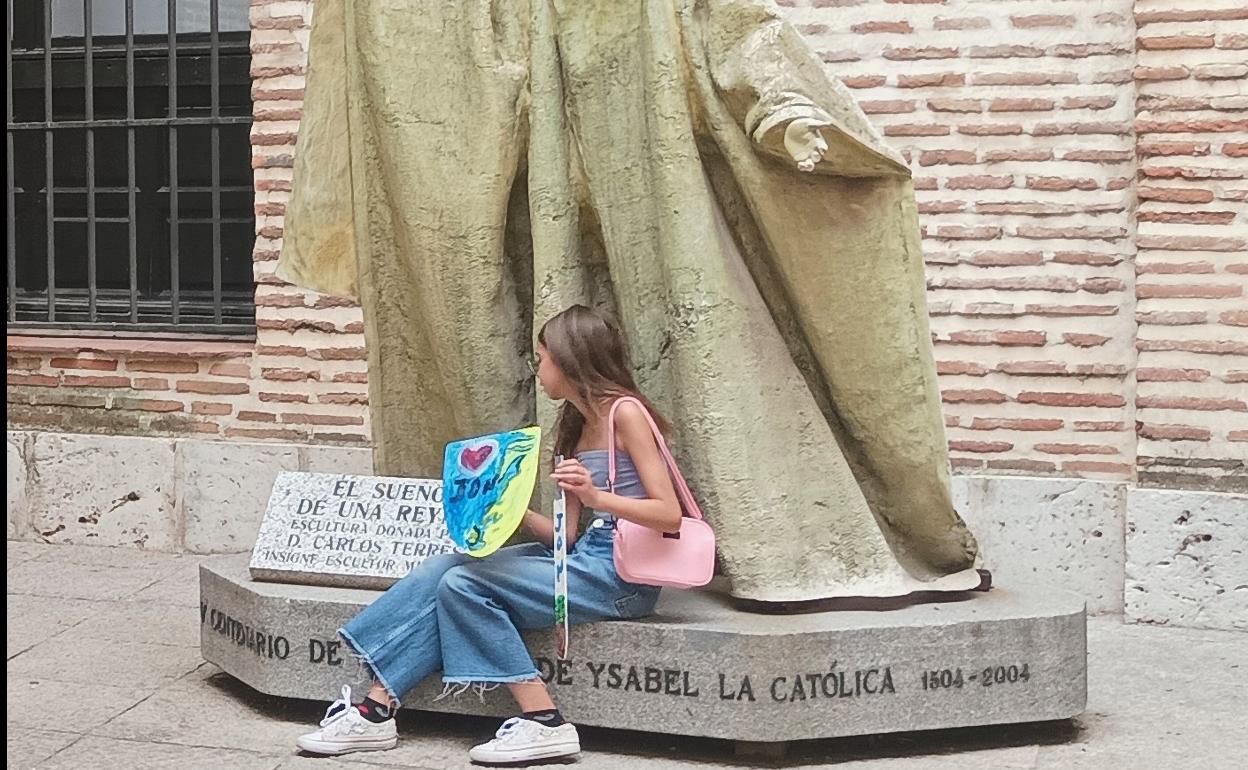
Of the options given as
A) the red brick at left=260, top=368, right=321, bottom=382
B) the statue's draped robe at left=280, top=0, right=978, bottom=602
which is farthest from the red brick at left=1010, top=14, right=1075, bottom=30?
the red brick at left=260, top=368, right=321, bottom=382

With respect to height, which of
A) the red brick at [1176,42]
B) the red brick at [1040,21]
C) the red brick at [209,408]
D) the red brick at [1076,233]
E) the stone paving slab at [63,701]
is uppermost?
the red brick at [1040,21]

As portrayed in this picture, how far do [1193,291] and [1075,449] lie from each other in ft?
2.26

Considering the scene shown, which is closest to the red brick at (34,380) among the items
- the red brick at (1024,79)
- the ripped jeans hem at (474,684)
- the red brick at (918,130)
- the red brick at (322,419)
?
the red brick at (322,419)

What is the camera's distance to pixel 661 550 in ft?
12.9

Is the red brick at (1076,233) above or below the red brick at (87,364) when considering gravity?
above

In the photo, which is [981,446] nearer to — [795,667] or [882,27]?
[882,27]

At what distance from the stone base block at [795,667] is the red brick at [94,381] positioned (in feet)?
11.2

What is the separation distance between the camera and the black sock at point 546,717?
3988 millimetres

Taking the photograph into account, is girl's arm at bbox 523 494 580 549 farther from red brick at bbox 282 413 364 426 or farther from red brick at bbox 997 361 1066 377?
red brick at bbox 282 413 364 426

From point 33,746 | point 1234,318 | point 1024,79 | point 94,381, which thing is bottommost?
point 33,746

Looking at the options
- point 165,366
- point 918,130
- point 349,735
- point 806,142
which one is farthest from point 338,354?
point 806,142

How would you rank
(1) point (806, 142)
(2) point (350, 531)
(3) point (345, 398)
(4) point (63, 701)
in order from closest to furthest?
(1) point (806, 142), (2) point (350, 531), (4) point (63, 701), (3) point (345, 398)

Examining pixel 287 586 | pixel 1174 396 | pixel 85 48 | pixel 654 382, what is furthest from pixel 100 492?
pixel 1174 396

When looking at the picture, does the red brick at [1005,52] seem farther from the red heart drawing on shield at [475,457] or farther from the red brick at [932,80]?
the red heart drawing on shield at [475,457]
